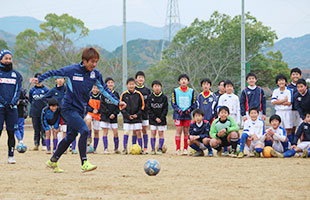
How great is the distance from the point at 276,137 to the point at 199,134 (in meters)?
1.87

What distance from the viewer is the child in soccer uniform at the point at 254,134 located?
11016 mm

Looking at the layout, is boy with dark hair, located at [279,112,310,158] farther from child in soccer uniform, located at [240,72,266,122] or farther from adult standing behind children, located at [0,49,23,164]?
adult standing behind children, located at [0,49,23,164]

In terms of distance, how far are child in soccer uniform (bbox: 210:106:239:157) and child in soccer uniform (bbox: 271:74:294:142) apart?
143 centimetres

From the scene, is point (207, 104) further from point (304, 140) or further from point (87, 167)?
point (87, 167)

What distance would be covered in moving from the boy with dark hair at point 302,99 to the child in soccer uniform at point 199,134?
2294 mm

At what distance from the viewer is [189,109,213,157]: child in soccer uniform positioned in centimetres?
1123

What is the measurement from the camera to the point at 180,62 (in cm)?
3972

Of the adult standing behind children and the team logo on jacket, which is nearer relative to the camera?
the team logo on jacket

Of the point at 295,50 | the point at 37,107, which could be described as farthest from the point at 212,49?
the point at 37,107

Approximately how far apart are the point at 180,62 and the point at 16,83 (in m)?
30.9

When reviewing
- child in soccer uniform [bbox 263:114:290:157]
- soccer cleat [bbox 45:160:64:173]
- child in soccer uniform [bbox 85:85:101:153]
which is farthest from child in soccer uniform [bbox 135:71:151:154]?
soccer cleat [bbox 45:160:64:173]

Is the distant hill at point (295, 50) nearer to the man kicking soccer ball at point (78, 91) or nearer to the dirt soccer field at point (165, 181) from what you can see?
the dirt soccer field at point (165, 181)

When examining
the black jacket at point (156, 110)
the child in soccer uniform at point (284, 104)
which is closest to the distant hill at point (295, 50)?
the child in soccer uniform at point (284, 104)

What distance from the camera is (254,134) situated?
1111cm
